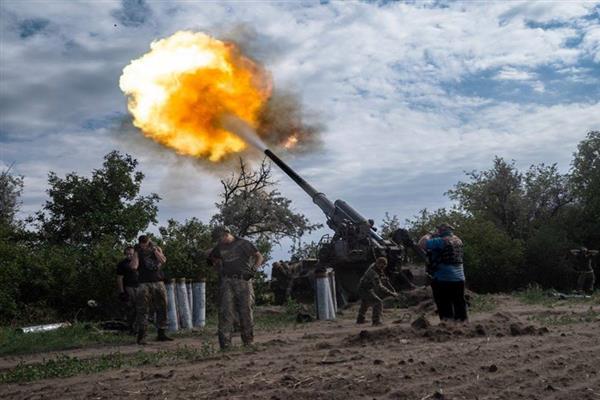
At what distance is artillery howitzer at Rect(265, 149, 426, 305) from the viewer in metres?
20.5

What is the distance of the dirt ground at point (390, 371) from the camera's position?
6141 millimetres

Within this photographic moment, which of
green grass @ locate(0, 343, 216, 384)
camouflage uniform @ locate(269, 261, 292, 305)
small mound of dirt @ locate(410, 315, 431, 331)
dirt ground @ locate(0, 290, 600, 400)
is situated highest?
camouflage uniform @ locate(269, 261, 292, 305)

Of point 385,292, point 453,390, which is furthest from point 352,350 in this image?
point 385,292

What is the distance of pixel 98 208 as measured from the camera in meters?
26.1

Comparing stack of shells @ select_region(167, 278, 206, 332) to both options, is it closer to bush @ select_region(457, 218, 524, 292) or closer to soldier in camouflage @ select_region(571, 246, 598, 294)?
soldier in camouflage @ select_region(571, 246, 598, 294)

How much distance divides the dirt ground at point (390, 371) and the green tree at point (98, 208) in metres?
16.8

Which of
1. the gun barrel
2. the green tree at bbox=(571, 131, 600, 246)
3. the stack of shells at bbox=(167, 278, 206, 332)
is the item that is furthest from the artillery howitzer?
the green tree at bbox=(571, 131, 600, 246)

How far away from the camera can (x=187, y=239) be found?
19641mm

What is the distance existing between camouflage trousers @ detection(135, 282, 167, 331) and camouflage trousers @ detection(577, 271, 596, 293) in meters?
15.8

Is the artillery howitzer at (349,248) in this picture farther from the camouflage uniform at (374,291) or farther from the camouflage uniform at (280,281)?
the camouflage uniform at (374,291)

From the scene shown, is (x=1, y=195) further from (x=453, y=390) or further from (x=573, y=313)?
(x=453, y=390)

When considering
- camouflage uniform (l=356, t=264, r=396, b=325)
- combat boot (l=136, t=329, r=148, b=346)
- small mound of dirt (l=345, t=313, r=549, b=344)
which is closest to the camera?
small mound of dirt (l=345, t=313, r=549, b=344)

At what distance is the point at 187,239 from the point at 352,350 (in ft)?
38.4

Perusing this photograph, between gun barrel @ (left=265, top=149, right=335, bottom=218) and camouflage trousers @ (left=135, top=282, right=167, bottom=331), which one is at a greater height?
gun barrel @ (left=265, top=149, right=335, bottom=218)
